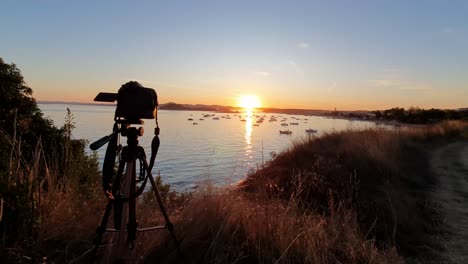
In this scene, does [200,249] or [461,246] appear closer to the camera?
[200,249]

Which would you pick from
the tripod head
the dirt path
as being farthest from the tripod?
the dirt path

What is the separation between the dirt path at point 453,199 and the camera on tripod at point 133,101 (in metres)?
4.94

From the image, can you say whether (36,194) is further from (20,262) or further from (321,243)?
(321,243)

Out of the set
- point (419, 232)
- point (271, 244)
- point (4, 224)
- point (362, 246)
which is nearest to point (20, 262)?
point (4, 224)

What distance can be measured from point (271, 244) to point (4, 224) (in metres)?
2.31

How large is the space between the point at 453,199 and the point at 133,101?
355 inches

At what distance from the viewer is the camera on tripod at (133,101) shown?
8.39 ft

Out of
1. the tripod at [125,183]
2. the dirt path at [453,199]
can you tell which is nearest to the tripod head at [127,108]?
the tripod at [125,183]

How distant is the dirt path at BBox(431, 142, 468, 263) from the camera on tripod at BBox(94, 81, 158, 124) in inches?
195

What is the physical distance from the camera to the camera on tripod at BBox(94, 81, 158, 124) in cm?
256

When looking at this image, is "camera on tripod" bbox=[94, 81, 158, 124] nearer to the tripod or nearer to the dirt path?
the tripod

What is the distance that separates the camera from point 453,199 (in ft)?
29.4

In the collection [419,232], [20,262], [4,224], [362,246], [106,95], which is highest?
[106,95]

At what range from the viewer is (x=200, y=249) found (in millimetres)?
3305
